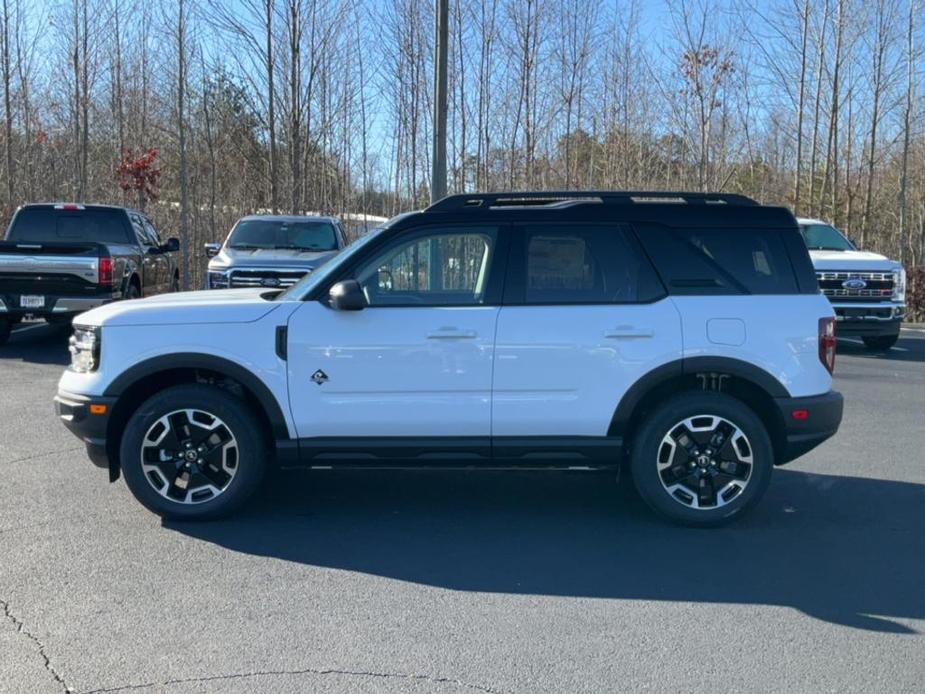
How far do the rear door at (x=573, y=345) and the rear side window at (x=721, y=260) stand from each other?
14cm

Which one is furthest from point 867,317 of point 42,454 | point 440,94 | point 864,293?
point 42,454

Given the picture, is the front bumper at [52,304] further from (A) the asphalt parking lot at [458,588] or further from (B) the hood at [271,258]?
(A) the asphalt parking lot at [458,588]

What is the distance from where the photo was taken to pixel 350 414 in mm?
5469

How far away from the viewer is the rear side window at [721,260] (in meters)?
5.60

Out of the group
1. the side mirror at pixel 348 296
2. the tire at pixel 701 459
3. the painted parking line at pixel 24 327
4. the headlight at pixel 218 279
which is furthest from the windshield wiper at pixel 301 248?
the tire at pixel 701 459

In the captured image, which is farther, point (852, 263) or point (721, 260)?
point (852, 263)

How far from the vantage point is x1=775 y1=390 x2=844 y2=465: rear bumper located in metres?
5.55

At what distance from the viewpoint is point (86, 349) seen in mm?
5590

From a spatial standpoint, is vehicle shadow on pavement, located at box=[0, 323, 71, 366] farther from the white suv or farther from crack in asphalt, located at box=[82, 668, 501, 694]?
crack in asphalt, located at box=[82, 668, 501, 694]

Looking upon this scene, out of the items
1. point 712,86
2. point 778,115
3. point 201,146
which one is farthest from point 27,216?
point 778,115

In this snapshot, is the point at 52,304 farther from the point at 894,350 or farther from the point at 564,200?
the point at 894,350

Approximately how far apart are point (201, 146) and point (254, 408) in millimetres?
20767

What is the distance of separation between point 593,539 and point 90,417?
3096 millimetres

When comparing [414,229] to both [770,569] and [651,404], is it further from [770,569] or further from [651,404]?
[770,569]
